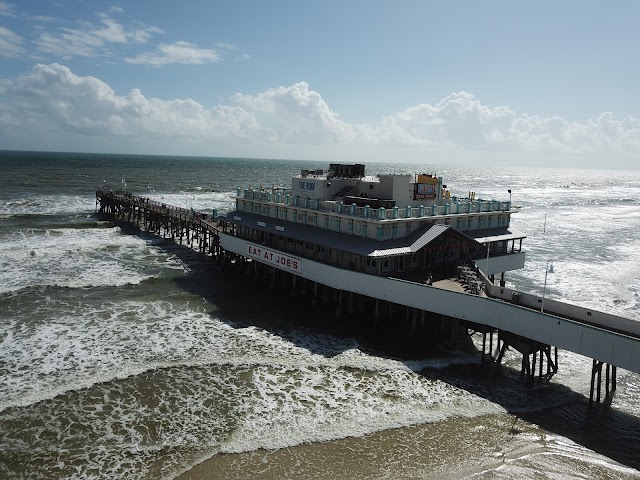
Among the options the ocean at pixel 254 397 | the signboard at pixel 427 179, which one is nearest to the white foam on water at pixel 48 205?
the ocean at pixel 254 397

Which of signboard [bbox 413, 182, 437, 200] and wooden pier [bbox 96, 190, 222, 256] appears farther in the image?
wooden pier [bbox 96, 190, 222, 256]

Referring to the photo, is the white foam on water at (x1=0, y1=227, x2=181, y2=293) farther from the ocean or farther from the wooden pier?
the wooden pier

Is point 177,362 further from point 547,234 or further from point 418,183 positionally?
point 547,234

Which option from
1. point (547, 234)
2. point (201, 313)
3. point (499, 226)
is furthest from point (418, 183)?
point (547, 234)

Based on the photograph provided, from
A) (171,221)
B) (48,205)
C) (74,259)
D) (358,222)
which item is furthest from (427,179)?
(48,205)

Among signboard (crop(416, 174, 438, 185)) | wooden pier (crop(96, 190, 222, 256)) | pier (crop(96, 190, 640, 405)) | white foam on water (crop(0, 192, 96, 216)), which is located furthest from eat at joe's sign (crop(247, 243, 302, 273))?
white foam on water (crop(0, 192, 96, 216))

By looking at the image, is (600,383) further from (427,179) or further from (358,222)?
(427,179)

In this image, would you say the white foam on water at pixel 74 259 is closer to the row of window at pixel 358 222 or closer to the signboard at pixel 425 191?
the row of window at pixel 358 222
